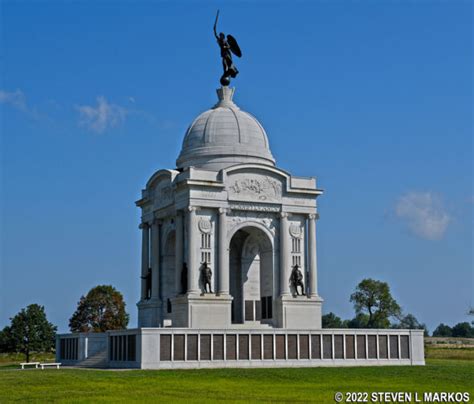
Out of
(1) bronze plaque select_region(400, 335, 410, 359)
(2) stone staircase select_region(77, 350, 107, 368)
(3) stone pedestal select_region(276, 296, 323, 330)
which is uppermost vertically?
(3) stone pedestal select_region(276, 296, 323, 330)

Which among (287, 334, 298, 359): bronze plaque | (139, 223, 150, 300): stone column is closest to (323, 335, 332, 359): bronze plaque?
(287, 334, 298, 359): bronze plaque

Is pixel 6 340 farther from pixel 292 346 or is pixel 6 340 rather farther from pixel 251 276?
pixel 292 346

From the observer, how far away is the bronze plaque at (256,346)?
5050 cm

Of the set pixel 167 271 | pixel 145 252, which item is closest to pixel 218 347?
pixel 167 271

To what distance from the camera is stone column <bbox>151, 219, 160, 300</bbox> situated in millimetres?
60875

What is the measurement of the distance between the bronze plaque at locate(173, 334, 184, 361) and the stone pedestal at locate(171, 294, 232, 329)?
193 inches

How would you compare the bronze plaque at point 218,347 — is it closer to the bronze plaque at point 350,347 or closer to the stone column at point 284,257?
the bronze plaque at point 350,347

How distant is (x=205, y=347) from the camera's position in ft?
162

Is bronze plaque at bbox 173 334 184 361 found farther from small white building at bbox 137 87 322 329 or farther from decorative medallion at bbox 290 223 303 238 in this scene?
decorative medallion at bbox 290 223 303 238

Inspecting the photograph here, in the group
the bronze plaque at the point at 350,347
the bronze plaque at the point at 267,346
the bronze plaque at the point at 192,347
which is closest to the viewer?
the bronze plaque at the point at 192,347

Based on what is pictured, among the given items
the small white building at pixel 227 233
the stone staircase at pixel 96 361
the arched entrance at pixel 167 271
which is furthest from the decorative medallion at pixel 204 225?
the stone staircase at pixel 96 361

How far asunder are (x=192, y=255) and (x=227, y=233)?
313 cm

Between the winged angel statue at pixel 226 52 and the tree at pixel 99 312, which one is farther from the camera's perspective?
the tree at pixel 99 312

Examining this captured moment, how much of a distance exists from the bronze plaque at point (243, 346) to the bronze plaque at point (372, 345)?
8747 mm
